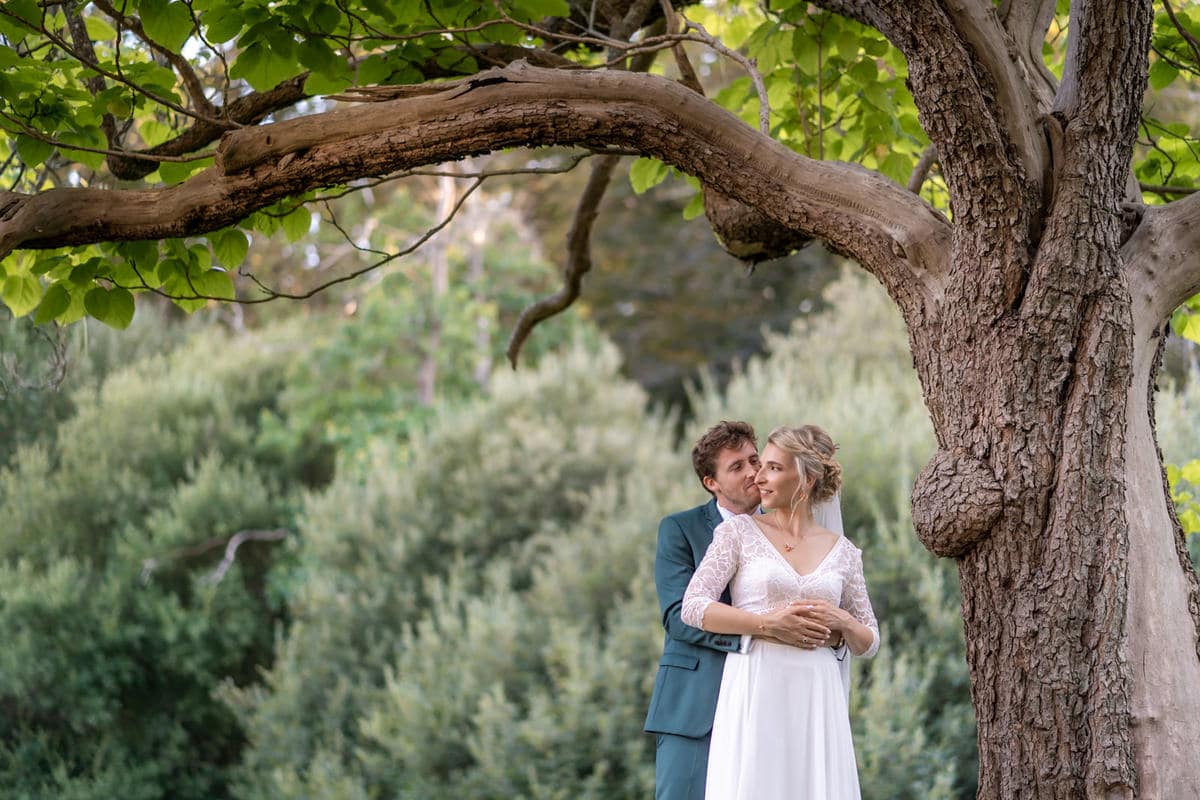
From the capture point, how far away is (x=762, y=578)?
132 inches

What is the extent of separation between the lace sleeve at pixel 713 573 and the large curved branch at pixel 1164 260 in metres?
1.24

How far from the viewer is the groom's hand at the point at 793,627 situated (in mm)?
3262

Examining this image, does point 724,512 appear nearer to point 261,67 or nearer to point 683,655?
point 683,655

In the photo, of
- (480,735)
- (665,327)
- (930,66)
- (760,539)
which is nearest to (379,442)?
(480,735)

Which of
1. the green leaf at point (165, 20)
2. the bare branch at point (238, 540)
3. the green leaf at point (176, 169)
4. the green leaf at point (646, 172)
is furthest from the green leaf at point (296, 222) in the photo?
the bare branch at point (238, 540)

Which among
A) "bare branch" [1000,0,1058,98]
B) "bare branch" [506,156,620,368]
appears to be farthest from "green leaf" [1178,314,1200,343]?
"bare branch" [506,156,620,368]

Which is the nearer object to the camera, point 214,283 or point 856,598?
point 856,598

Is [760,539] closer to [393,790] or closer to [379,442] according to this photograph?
[393,790]

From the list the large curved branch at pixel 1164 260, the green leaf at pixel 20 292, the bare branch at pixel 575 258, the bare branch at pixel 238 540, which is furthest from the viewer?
the bare branch at pixel 238 540

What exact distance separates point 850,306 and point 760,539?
1275 cm

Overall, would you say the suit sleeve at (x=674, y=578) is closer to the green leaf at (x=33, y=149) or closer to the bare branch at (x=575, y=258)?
the bare branch at (x=575, y=258)

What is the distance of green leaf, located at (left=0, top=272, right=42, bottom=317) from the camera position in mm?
4230

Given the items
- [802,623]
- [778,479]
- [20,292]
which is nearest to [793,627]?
[802,623]

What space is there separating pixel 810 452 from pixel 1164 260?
40.7 inches
